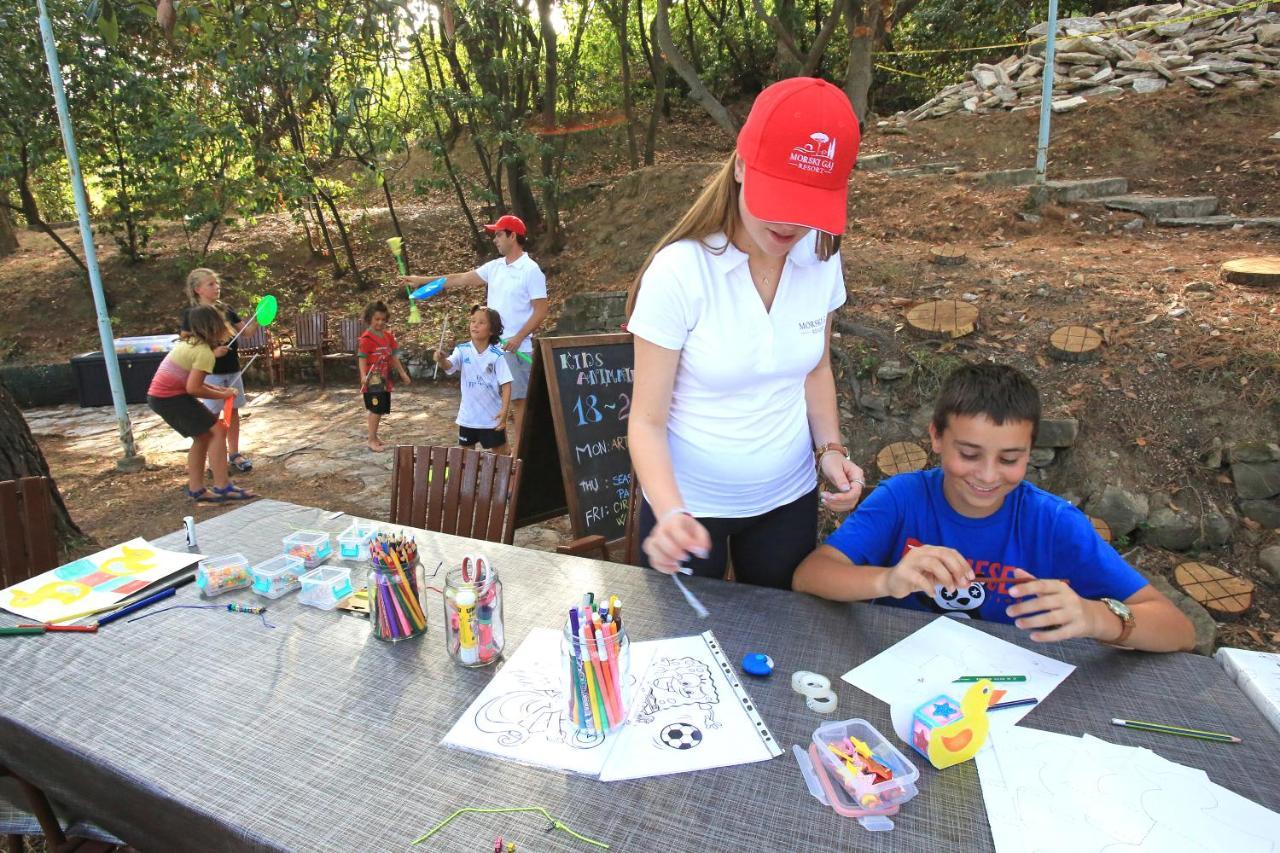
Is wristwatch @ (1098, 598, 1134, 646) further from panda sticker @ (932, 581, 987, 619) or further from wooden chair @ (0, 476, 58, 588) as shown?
wooden chair @ (0, 476, 58, 588)

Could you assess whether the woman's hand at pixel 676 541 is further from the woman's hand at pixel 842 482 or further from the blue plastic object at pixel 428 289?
the blue plastic object at pixel 428 289

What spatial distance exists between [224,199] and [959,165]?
30.9 ft

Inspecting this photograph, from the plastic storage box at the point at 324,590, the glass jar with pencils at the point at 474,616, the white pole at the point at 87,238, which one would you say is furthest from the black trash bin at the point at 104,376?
the glass jar with pencils at the point at 474,616

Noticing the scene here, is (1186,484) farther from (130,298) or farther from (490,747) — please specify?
(130,298)

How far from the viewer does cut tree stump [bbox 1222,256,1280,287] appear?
14.0 ft

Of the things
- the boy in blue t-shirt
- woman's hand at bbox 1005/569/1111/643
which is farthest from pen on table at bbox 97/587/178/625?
woman's hand at bbox 1005/569/1111/643

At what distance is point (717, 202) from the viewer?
1706 millimetres

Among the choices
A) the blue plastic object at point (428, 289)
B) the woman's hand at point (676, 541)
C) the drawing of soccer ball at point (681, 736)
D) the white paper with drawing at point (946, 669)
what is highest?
the blue plastic object at point (428, 289)

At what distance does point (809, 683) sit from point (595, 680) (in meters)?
0.42

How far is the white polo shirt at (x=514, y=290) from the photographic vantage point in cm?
479

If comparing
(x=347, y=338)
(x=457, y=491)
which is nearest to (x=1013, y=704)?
(x=457, y=491)

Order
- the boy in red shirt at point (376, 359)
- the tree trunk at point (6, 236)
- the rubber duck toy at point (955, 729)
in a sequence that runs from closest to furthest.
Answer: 1. the rubber duck toy at point (955, 729)
2. the boy in red shirt at point (376, 359)
3. the tree trunk at point (6, 236)

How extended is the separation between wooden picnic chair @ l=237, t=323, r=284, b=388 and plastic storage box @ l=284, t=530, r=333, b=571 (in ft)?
26.4

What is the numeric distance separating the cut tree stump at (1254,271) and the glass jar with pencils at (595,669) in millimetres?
5010
